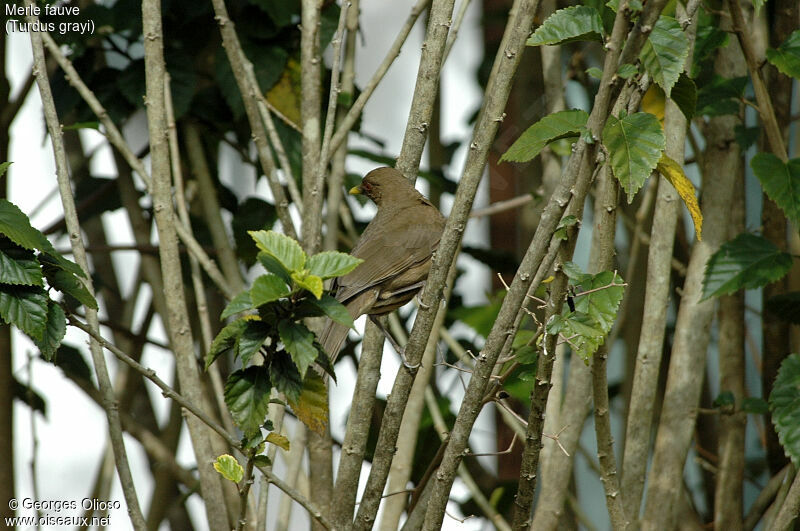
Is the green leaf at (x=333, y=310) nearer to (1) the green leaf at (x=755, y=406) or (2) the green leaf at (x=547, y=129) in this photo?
(2) the green leaf at (x=547, y=129)

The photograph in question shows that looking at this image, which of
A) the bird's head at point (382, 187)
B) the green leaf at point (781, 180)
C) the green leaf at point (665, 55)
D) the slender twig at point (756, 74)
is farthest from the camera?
the bird's head at point (382, 187)

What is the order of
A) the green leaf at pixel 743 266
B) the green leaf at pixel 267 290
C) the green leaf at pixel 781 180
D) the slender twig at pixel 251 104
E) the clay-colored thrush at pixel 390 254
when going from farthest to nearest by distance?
the clay-colored thrush at pixel 390 254, the slender twig at pixel 251 104, the green leaf at pixel 743 266, the green leaf at pixel 781 180, the green leaf at pixel 267 290

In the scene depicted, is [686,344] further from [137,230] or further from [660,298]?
[137,230]

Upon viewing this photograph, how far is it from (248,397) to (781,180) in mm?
1645

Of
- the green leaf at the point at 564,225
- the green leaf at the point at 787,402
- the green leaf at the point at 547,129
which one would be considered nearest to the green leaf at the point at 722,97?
the green leaf at the point at 787,402

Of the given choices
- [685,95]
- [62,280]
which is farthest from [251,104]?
[685,95]

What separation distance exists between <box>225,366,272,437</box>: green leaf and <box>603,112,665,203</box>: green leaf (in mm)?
801

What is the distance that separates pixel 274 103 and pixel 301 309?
6.56 feet

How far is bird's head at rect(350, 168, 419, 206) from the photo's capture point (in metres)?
3.27

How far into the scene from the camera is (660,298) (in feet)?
8.00

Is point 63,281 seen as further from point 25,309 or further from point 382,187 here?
point 382,187

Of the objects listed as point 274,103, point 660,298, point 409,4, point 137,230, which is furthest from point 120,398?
point 409,4

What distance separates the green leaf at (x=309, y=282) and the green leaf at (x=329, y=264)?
4 cm

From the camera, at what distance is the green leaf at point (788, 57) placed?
2326 millimetres
